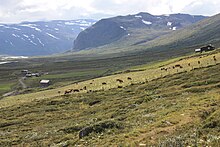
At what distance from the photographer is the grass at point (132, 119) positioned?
76.9ft

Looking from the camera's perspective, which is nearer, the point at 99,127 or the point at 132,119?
the point at 99,127

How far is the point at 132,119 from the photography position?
108ft

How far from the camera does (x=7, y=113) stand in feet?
192

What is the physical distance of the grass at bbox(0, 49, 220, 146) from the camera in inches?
923

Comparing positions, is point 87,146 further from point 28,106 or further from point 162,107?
point 28,106

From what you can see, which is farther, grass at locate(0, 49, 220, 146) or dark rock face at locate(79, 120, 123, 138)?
dark rock face at locate(79, 120, 123, 138)

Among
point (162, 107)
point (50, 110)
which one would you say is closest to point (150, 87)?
point (50, 110)

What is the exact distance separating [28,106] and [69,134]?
31.8m

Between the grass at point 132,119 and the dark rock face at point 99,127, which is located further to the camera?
the dark rock face at point 99,127

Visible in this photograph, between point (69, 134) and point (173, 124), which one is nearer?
point (173, 124)

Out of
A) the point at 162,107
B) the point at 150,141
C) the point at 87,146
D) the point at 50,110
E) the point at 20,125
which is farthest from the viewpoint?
the point at 50,110

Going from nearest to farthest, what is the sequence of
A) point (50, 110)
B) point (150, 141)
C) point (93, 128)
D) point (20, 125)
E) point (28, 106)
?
point (150, 141), point (93, 128), point (20, 125), point (50, 110), point (28, 106)

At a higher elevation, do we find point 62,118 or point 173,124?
point 173,124

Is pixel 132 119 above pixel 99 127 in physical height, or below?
below
